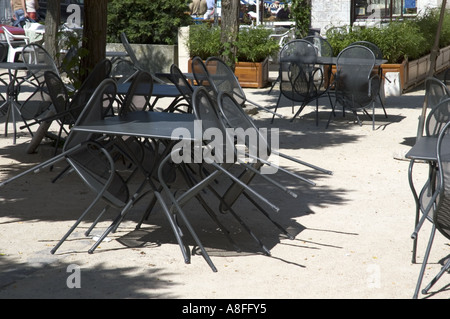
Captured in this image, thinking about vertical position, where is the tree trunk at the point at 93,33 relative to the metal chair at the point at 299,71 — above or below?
above

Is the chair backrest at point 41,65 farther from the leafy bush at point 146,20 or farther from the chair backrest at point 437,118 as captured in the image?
the leafy bush at point 146,20

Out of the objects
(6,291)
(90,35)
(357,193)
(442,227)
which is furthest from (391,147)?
(6,291)

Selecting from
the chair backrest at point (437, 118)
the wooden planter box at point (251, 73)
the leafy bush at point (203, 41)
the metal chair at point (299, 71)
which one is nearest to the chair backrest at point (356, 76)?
the metal chair at point (299, 71)

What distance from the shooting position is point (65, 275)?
440 cm

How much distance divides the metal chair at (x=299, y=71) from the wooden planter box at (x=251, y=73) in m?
3.23

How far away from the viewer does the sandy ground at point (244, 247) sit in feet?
13.8

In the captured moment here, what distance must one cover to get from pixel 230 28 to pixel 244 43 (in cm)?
228

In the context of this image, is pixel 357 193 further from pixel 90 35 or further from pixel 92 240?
pixel 90 35

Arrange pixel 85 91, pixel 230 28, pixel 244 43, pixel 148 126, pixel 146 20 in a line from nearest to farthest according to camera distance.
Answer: pixel 148 126, pixel 85 91, pixel 230 28, pixel 244 43, pixel 146 20

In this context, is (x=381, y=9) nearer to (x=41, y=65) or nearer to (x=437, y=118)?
(x=41, y=65)

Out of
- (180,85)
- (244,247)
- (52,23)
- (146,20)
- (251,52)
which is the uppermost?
(146,20)

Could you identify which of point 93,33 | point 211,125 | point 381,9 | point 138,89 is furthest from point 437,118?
point 381,9

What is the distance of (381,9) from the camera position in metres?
18.8

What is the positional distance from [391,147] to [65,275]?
17.0 ft
